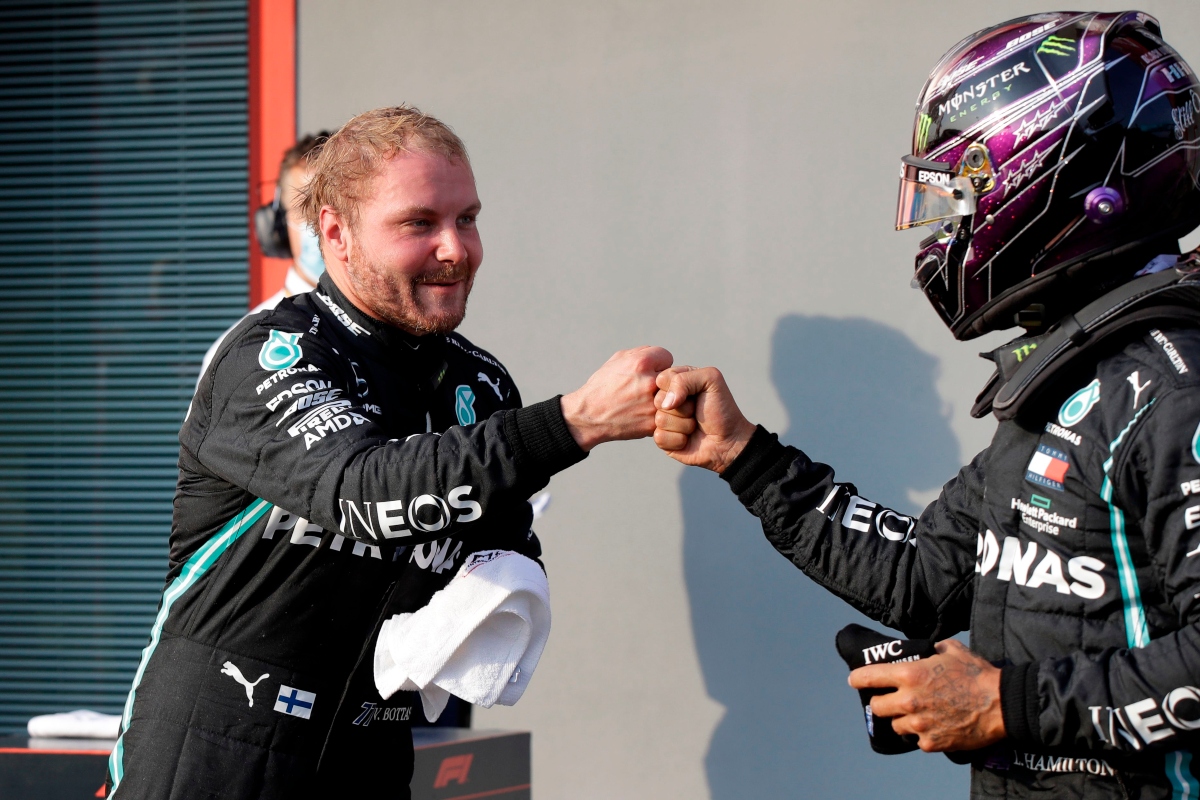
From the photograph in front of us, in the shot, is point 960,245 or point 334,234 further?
point 334,234

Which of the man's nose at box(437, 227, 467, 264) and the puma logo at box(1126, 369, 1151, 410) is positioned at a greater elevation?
the man's nose at box(437, 227, 467, 264)

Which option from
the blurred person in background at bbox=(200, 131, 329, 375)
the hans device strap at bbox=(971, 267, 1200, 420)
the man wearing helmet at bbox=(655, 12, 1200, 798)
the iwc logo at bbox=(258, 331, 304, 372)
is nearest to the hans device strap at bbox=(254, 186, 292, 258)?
the blurred person in background at bbox=(200, 131, 329, 375)

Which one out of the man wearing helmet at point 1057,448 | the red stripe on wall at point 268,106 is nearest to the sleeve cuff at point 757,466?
the man wearing helmet at point 1057,448

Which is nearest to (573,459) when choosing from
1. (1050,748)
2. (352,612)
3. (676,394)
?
(676,394)

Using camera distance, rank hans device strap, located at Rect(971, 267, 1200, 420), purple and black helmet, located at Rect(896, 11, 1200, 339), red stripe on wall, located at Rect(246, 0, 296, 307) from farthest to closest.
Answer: red stripe on wall, located at Rect(246, 0, 296, 307) → purple and black helmet, located at Rect(896, 11, 1200, 339) → hans device strap, located at Rect(971, 267, 1200, 420)

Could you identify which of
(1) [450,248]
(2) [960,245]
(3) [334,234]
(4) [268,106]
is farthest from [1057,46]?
(4) [268,106]

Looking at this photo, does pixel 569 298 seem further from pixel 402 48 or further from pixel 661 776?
pixel 661 776

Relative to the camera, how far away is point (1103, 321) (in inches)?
64.3

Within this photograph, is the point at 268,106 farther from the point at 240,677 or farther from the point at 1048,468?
the point at 1048,468

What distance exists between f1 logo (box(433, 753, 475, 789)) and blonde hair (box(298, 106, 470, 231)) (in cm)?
159

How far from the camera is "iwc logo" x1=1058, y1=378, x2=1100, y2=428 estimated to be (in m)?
1.63

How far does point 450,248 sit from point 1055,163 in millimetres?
1107

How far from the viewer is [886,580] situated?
6.70ft

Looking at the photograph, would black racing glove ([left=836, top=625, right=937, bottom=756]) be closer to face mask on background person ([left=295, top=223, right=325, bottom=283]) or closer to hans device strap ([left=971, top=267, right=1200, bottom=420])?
hans device strap ([left=971, top=267, right=1200, bottom=420])
